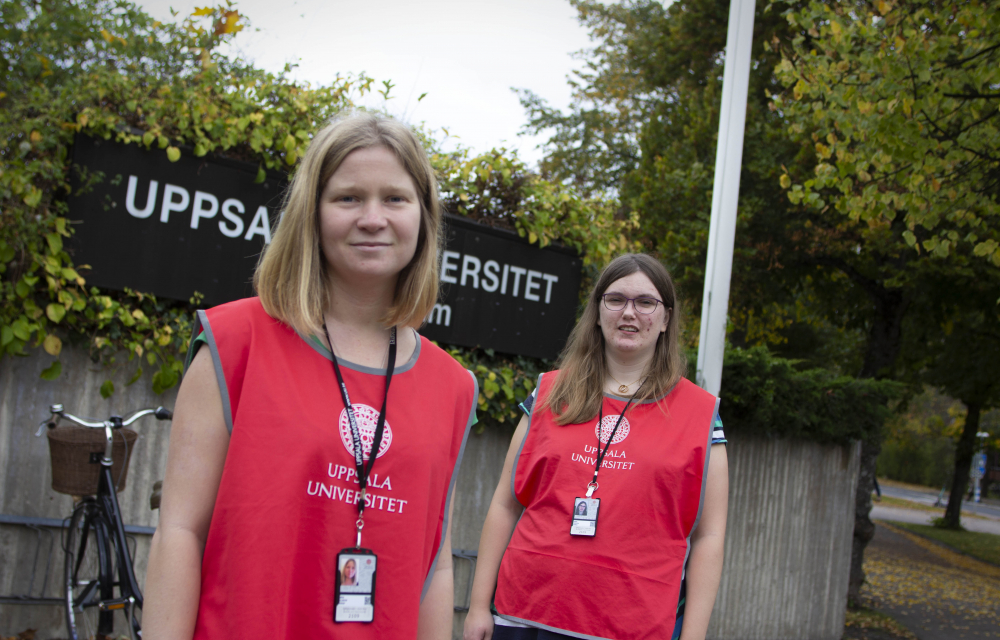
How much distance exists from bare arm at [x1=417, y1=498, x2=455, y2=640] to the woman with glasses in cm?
85

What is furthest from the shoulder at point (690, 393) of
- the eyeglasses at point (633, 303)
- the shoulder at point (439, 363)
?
the shoulder at point (439, 363)

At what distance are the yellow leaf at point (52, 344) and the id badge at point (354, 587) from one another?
3515 millimetres

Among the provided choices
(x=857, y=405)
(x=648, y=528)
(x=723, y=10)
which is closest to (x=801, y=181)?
(x=723, y=10)

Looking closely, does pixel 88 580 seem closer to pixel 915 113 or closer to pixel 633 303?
pixel 633 303

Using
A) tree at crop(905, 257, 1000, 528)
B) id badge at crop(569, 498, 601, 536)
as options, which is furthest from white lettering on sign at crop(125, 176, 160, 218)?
tree at crop(905, 257, 1000, 528)

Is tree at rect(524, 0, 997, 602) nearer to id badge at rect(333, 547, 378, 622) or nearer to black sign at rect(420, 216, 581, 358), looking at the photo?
black sign at rect(420, 216, 581, 358)

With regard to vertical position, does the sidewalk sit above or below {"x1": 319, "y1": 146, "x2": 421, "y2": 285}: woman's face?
below

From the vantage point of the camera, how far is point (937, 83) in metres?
5.25

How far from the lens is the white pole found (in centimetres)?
459

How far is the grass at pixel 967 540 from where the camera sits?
1533 cm

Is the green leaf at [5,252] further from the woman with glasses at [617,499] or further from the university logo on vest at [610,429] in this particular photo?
the university logo on vest at [610,429]

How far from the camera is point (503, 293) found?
551cm

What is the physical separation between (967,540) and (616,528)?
19.1m

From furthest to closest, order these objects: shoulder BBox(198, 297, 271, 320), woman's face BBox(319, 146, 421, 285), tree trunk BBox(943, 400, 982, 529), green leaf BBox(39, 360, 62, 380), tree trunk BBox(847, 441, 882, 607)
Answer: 1. tree trunk BBox(943, 400, 982, 529)
2. tree trunk BBox(847, 441, 882, 607)
3. green leaf BBox(39, 360, 62, 380)
4. woman's face BBox(319, 146, 421, 285)
5. shoulder BBox(198, 297, 271, 320)
